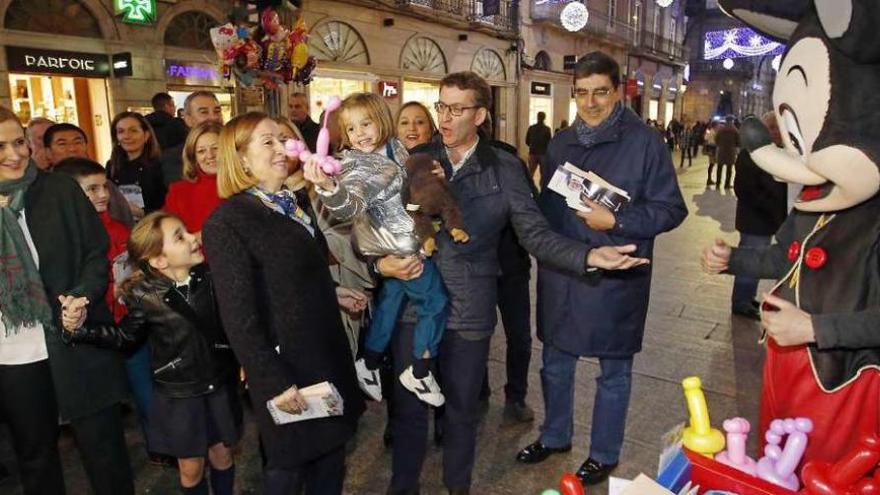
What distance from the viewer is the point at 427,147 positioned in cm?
274

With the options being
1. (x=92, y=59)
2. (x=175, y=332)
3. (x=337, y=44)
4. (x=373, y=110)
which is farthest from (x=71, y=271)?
(x=337, y=44)

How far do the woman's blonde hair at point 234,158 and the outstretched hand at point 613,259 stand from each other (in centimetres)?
136

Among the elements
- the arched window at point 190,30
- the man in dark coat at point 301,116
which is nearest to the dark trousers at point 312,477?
the man in dark coat at point 301,116

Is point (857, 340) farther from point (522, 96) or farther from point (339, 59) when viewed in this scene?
point (522, 96)

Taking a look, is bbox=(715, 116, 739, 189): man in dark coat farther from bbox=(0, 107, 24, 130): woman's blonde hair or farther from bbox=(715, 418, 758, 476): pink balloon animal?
bbox=(0, 107, 24, 130): woman's blonde hair

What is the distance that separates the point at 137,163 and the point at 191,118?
55cm

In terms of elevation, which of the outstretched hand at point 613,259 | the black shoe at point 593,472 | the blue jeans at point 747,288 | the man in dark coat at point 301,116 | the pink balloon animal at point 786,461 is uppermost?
the man in dark coat at point 301,116

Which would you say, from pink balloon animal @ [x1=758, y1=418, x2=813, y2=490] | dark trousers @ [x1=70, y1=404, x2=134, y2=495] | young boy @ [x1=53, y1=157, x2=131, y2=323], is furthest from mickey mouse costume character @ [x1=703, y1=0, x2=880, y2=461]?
young boy @ [x1=53, y1=157, x2=131, y2=323]

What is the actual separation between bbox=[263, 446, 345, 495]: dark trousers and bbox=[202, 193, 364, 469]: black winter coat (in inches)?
2.6

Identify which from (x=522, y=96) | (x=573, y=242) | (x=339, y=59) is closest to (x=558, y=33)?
(x=522, y=96)

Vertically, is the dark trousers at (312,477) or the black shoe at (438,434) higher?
the dark trousers at (312,477)

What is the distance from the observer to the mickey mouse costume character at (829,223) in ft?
5.20

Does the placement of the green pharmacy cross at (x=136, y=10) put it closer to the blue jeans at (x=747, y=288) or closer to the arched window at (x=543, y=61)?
the blue jeans at (x=747, y=288)

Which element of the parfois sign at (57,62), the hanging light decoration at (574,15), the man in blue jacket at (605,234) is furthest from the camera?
the hanging light decoration at (574,15)
